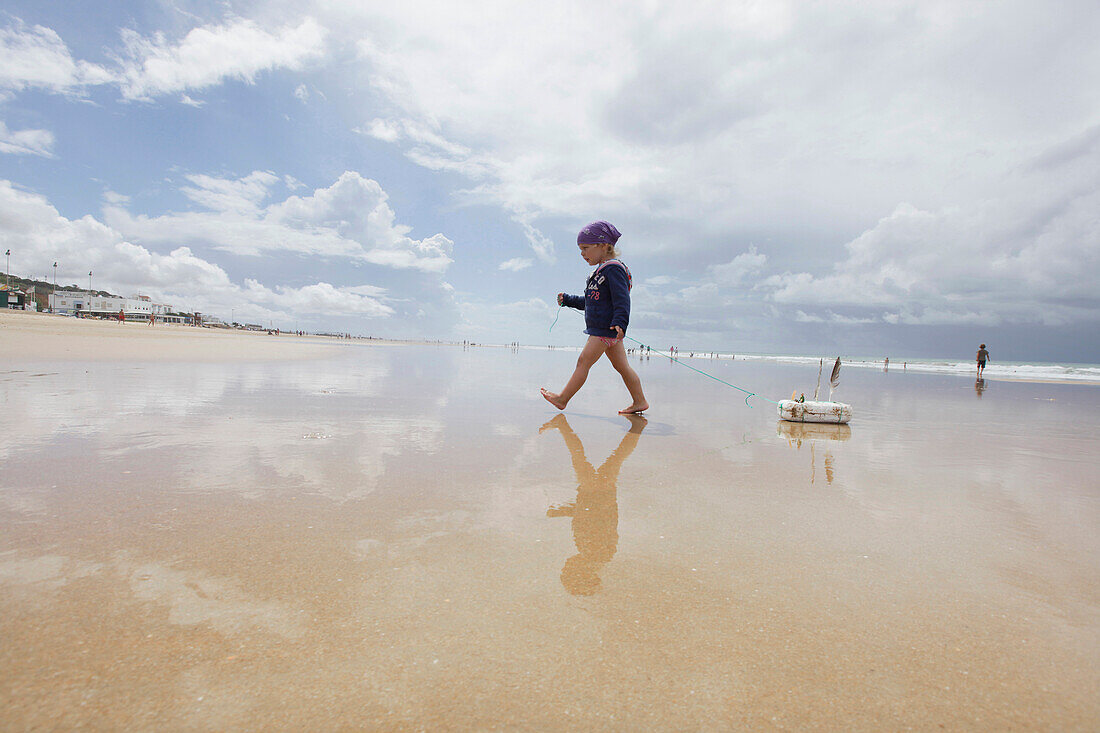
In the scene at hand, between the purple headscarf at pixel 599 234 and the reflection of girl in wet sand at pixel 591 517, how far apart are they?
139 inches

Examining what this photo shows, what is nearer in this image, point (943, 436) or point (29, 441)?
point (29, 441)

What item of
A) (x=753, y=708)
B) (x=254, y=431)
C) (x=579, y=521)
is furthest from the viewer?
(x=254, y=431)

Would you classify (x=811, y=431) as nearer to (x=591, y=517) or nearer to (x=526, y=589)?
(x=591, y=517)

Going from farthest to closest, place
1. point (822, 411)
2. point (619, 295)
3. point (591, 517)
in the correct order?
point (822, 411) < point (619, 295) < point (591, 517)

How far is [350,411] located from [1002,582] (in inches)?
244

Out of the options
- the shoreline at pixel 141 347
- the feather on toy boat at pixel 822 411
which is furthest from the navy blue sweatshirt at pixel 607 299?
the shoreline at pixel 141 347

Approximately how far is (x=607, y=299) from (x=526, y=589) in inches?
211

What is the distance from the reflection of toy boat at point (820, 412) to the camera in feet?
22.7

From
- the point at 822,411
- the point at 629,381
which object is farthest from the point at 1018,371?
the point at 629,381

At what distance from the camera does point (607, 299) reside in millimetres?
6863

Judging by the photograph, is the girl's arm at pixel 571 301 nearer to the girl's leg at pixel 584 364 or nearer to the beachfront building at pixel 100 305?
the girl's leg at pixel 584 364

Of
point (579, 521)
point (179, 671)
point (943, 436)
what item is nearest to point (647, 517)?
point (579, 521)

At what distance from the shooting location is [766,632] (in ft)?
5.58

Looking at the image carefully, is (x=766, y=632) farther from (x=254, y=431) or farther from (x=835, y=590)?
(x=254, y=431)
